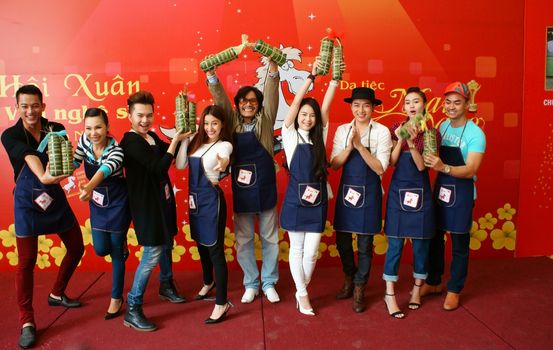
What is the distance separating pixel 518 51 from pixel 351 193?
7.72ft

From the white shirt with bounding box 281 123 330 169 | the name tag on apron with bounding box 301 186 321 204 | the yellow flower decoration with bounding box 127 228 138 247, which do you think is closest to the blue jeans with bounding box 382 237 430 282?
the name tag on apron with bounding box 301 186 321 204

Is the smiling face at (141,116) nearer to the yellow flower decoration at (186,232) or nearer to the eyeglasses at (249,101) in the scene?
the eyeglasses at (249,101)

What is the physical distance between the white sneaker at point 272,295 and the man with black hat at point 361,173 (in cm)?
57

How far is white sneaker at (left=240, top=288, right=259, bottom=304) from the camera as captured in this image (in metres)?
3.11

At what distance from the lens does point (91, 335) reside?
8.71ft

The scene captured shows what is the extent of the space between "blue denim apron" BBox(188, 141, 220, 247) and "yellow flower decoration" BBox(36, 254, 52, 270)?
193 cm

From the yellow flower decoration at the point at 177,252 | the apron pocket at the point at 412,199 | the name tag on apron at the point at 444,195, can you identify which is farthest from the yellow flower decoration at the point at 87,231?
the name tag on apron at the point at 444,195

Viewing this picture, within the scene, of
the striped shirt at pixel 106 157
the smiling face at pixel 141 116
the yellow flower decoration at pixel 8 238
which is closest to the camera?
the striped shirt at pixel 106 157

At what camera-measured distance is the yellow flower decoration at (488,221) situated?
4016 mm

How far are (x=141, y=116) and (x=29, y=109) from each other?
681 millimetres

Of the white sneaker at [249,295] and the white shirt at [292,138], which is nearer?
the white shirt at [292,138]

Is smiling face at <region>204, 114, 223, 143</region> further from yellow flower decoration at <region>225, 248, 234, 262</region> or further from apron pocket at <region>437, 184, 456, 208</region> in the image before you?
apron pocket at <region>437, 184, 456, 208</region>

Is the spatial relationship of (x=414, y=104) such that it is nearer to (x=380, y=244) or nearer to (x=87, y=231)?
(x=380, y=244)

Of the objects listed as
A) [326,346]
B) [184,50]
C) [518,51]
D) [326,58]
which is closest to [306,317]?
[326,346]
